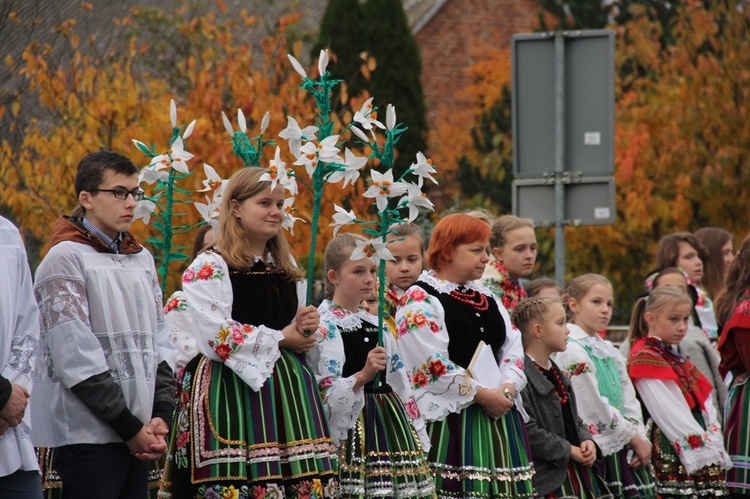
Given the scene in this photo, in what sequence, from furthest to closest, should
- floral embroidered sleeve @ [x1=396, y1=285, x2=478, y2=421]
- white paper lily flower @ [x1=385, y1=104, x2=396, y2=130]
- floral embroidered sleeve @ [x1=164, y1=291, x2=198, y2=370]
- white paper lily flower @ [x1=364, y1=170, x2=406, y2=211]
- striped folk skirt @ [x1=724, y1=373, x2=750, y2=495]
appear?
striped folk skirt @ [x1=724, y1=373, x2=750, y2=495] → floral embroidered sleeve @ [x1=164, y1=291, x2=198, y2=370] → floral embroidered sleeve @ [x1=396, y1=285, x2=478, y2=421] → white paper lily flower @ [x1=364, y1=170, x2=406, y2=211] → white paper lily flower @ [x1=385, y1=104, x2=396, y2=130]

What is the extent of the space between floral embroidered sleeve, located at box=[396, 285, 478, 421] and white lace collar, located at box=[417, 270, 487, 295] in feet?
0.45

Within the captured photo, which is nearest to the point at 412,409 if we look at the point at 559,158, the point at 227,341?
the point at 227,341

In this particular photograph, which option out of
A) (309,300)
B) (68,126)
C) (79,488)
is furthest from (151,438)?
(68,126)

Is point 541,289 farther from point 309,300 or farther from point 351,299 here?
point 309,300

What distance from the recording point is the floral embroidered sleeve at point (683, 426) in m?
8.09

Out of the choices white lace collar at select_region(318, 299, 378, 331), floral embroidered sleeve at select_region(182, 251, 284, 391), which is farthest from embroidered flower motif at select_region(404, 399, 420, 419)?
floral embroidered sleeve at select_region(182, 251, 284, 391)

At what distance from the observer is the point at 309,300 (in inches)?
218

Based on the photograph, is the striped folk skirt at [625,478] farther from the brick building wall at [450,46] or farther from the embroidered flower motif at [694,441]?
the brick building wall at [450,46]

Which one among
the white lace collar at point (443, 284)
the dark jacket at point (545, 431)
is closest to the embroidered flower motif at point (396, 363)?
the white lace collar at point (443, 284)

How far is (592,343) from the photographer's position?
8.00 m

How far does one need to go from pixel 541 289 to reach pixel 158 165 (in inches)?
115

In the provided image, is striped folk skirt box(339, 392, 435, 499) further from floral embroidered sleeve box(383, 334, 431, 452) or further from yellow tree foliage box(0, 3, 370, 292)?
yellow tree foliage box(0, 3, 370, 292)

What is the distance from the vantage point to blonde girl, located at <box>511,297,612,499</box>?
714cm

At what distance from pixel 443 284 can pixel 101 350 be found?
2283mm
